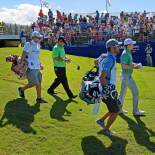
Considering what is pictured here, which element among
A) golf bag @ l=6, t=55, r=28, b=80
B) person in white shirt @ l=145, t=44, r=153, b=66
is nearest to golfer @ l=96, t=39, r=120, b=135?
golf bag @ l=6, t=55, r=28, b=80

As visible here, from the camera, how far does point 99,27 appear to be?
34.1 meters

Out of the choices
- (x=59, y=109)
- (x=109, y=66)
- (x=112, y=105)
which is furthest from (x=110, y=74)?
(x=59, y=109)

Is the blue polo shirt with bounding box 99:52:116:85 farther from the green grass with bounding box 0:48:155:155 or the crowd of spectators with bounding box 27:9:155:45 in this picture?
the crowd of spectators with bounding box 27:9:155:45

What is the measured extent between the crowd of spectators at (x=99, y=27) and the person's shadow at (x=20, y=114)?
2174 centimetres

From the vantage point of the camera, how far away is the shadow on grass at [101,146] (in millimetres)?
8500

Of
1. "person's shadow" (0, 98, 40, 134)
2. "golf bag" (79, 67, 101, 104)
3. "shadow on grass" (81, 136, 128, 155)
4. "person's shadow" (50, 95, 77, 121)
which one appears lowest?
"shadow on grass" (81, 136, 128, 155)

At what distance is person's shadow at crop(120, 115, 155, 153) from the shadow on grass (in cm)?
37

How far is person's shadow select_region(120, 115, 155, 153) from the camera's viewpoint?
9099 mm

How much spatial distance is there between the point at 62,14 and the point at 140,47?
6744 millimetres

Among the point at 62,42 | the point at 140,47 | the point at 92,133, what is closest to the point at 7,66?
A: the point at 62,42

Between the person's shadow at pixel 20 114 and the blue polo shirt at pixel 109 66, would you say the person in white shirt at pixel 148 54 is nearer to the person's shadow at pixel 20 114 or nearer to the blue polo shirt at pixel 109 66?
the person's shadow at pixel 20 114

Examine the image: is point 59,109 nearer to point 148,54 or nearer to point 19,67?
point 19,67

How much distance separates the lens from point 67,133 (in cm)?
942

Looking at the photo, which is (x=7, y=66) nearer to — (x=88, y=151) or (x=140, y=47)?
(x=88, y=151)
